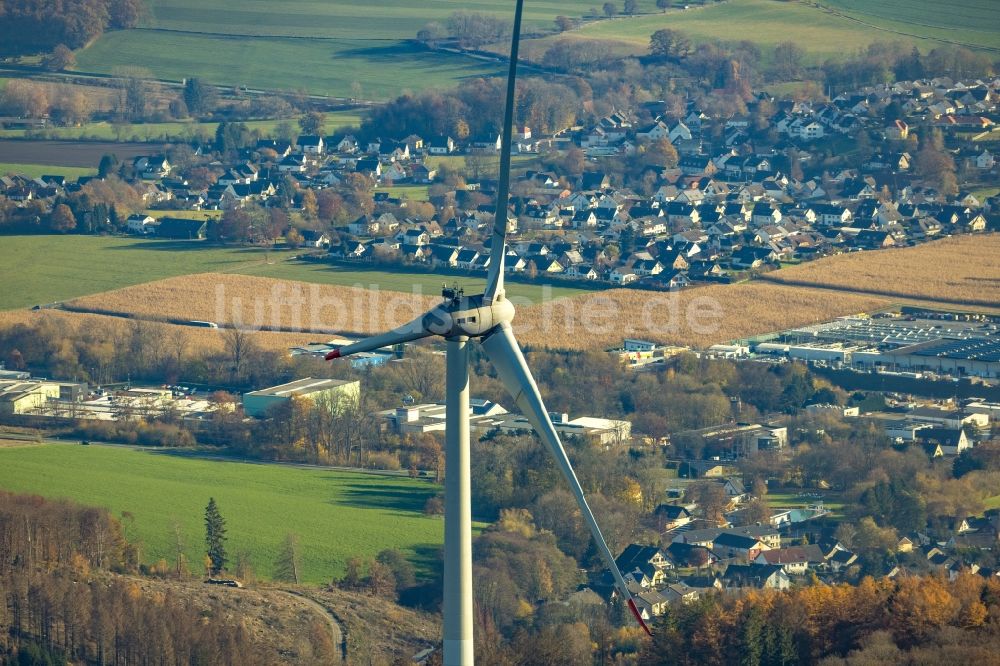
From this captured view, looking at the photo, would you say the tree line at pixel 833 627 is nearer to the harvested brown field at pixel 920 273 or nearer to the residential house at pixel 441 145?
the harvested brown field at pixel 920 273

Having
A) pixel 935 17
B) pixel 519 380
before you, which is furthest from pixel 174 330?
pixel 935 17

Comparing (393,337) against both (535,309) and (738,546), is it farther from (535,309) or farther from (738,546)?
(535,309)

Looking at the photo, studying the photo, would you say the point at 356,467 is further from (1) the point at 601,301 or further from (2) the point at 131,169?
(2) the point at 131,169

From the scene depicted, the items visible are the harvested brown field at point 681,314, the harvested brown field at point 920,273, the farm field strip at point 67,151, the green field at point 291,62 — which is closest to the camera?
the harvested brown field at point 681,314

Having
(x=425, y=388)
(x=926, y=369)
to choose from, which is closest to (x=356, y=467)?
(x=425, y=388)

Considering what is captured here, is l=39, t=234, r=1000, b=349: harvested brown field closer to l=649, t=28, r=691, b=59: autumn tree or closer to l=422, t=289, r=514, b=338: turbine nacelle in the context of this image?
l=422, t=289, r=514, b=338: turbine nacelle

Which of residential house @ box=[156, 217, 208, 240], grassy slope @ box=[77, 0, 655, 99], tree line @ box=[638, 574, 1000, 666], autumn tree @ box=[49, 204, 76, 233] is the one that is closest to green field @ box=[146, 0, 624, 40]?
grassy slope @ box=[77, 0, 655, 99]

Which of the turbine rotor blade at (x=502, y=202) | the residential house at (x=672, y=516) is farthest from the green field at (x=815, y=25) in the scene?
the turbine rotor blade at (x=502, y=202)
